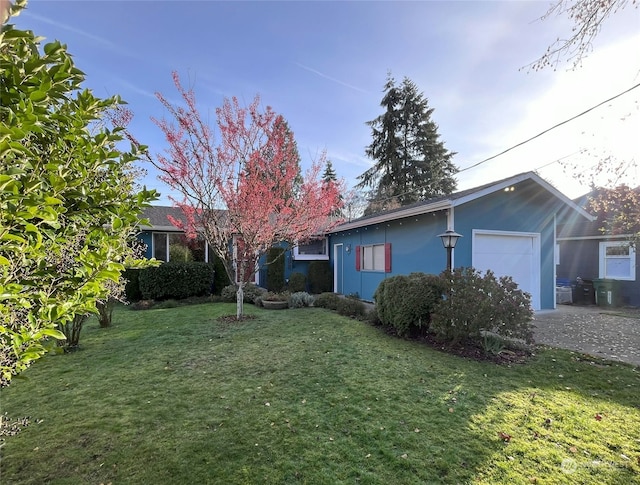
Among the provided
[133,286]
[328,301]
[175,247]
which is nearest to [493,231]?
[328,301]

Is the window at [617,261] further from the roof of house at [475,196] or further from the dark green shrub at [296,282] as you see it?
the dark green shrub at [296,282]

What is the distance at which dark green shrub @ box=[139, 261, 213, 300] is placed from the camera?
11.1m

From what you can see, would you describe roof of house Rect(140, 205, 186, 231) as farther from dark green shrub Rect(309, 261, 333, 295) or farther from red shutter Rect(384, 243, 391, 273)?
red shutter Rect(384, 243, 391, 273)

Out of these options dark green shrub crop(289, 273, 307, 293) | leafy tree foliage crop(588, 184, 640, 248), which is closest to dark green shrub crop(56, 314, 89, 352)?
dark green shrub crop(289, 273, 307, 293)

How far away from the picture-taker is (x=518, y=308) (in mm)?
5145

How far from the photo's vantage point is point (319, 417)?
3211 mm

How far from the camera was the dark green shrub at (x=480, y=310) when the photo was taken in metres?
5.15

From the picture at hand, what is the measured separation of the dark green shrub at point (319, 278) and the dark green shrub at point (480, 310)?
321 inches

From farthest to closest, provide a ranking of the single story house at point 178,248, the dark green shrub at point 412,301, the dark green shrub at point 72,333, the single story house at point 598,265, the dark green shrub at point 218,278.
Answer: the single story house at point 178,248 < the dark green shrub at point 218,278 < the single story house at point 598,265 < the dark green shrub at point 412,301 < the dark green shrub at point 72,333

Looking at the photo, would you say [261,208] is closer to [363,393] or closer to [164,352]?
[164,352]

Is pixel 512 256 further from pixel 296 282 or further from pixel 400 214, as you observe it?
pixel 296 282

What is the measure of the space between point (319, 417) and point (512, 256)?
8193 mm

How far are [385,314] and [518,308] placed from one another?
2553 mm

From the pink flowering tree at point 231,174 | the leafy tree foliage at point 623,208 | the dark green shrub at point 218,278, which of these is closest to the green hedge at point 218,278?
the dark green shrub at point 218,278
